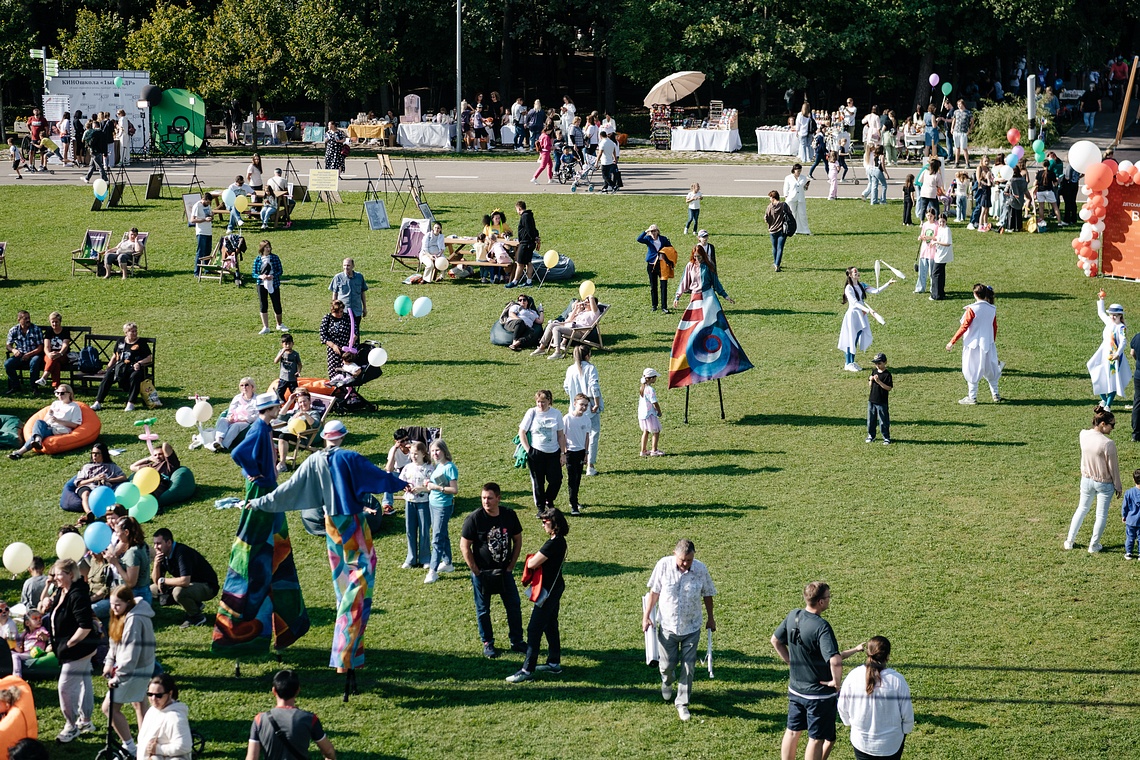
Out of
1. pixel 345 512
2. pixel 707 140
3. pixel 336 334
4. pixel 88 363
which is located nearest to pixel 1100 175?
pixel 336 334

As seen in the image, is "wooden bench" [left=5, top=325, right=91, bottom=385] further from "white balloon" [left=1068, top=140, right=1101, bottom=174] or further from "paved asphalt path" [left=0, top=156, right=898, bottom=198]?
"white balloon" [left=1068, top=140, right=1101, bottom=174]

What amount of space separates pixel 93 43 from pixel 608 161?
73.8 feet

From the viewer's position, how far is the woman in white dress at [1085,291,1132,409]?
57.8ft

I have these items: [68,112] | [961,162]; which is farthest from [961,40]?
[68,112]

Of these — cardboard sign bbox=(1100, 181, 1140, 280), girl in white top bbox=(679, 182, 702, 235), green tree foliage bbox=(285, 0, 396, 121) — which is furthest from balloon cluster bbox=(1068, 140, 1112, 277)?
green tree foliage bbox=(285, 0, 396, 121)

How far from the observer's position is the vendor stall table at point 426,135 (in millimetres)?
43500

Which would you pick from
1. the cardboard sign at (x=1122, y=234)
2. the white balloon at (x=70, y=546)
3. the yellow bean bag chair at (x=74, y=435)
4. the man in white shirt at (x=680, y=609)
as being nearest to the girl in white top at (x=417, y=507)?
the white balloon at (x=70, y=546)

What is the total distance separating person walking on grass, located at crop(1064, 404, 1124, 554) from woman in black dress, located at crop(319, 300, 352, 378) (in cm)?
1059

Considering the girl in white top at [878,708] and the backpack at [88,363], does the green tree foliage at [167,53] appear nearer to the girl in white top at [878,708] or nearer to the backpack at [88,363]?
the backpack at [88,363]

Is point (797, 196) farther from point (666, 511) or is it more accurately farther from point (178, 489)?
point (178, 489)

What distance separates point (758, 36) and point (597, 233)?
55.8ft

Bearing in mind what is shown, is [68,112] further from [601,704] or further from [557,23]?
[601,704]

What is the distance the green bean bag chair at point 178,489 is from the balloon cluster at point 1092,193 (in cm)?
1610

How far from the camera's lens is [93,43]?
4553cm
